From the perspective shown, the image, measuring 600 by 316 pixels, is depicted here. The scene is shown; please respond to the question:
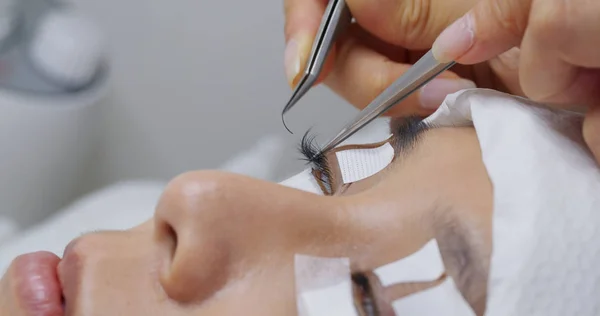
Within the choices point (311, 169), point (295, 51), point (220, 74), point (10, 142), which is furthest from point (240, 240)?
point (220, 74)

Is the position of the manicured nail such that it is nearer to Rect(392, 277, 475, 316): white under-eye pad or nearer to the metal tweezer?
the metal tweezer


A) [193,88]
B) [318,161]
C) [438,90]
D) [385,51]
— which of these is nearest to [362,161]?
[318,161]

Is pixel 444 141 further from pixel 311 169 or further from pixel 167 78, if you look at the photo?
pixel 167 78

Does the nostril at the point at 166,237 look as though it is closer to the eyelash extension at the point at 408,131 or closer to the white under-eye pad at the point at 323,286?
the white under-eye pad at the point at 323,286

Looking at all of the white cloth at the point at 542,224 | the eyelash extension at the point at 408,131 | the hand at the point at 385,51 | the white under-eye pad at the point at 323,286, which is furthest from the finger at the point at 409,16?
the white under-eye pad at the point at 323,286

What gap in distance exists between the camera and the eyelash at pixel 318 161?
0.68 meters

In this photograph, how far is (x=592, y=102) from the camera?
51 cm

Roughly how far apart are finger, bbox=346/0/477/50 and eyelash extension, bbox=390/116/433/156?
14 cm

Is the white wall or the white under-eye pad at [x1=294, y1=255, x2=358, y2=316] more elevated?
the white under-eye pad at [x1=294, y1=255, x2=358, y2=316]

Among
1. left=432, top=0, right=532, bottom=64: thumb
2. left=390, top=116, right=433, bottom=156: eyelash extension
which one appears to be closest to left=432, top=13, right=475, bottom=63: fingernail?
left=432, top=0, right=532, bottom=64: thumb

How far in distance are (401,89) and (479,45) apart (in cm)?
12

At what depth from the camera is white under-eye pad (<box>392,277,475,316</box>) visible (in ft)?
1.62

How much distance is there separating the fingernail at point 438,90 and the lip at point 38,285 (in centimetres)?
44

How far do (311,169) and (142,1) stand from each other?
82 centimetres
